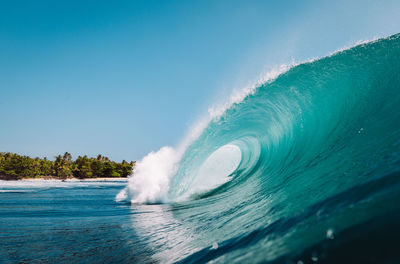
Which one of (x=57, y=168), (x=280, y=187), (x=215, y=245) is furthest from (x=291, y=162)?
(x=57, y=168)

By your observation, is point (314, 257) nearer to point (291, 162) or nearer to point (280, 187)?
point (280, 187)

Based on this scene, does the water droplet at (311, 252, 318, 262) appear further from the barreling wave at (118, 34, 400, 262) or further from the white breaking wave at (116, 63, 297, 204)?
the white breaking wave at (116, 63, 297, 204)

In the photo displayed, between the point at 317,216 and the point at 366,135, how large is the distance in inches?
116

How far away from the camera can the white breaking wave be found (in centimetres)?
1014

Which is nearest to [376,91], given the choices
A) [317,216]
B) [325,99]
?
[325,99]

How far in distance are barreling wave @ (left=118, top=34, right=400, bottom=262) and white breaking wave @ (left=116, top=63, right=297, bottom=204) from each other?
5 centimetres

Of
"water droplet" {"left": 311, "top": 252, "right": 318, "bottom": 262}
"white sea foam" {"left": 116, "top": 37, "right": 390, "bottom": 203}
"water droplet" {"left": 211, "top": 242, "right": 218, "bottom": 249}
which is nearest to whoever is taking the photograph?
"water droplet" {"left": 311, "top": 252, "right": 318, "bottom": 262}

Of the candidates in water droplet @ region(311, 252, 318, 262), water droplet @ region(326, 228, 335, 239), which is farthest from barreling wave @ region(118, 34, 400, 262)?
water droplet @ region(311, 252, 318, 262)

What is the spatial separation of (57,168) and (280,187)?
10456 centimetres

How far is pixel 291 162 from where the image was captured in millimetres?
7055

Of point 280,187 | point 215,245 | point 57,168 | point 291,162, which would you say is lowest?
point 215,245

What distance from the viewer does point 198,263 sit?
8.87 ft

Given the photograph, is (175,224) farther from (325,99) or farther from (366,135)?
(325,99)

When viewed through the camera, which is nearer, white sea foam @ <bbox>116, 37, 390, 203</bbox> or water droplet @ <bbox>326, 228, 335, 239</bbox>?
water droplet @ <bbox>326, 228, 335, 239</bbox>
